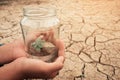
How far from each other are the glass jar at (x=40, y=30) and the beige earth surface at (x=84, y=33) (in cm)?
47

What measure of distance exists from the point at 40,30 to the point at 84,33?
1.07 meters

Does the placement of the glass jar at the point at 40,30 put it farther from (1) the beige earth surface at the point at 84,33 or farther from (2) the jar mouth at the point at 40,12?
(1) the beige earth surface at the point at 84,33

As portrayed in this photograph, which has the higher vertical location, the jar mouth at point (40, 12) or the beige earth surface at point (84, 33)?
the jar mouth at point (40, 12)

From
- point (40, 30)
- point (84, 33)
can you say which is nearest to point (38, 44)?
point (40, 30)

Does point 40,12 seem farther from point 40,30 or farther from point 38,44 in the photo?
point 38,44

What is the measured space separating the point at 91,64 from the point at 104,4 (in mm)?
1679

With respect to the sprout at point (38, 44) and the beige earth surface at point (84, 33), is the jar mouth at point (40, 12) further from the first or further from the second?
the beige earth surface at point (84, 33)

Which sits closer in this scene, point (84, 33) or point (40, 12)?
point (40, 12)

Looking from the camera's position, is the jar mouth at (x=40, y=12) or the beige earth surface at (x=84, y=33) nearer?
the jar mouth at (x=40, y=12)

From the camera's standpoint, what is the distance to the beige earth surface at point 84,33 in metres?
1.53

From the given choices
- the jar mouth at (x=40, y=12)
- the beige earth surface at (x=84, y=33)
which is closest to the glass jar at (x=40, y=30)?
the jar mouth at (x=40, y=12)

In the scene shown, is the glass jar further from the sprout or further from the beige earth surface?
the beige earth surface

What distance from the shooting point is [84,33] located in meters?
2.10

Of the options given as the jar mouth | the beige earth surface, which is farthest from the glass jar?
the beige earth surface
